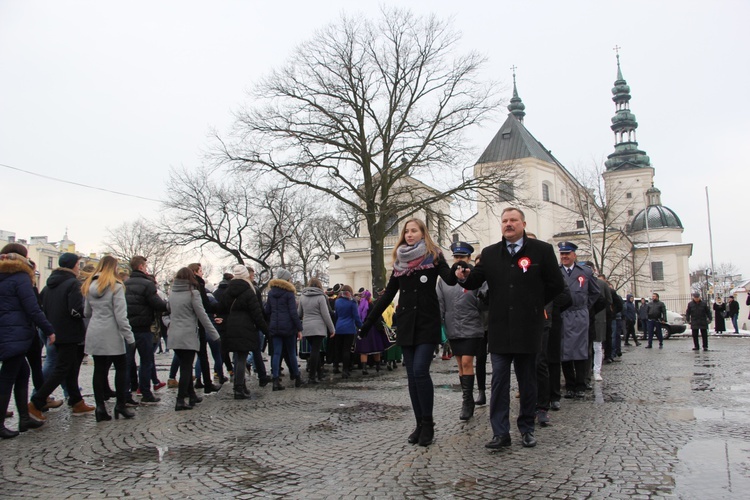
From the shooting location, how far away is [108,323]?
7367 mm

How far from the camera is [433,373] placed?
1227 centimetres

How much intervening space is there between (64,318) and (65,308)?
0.12 meters

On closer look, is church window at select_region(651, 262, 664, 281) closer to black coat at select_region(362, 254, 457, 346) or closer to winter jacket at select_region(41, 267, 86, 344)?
black coat at select_region(362, 254, 457, 346)

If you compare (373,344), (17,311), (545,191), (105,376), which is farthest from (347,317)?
(545,191)

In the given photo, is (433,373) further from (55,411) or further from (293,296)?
(55,411)

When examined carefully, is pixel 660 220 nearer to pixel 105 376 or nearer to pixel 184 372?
pixel 184 372

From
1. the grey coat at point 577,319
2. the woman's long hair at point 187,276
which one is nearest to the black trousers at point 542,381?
the grey coat at point 577,319

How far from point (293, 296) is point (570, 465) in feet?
21.6

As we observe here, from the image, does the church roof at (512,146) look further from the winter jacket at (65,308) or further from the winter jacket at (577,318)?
the winter jacket at (65,308)

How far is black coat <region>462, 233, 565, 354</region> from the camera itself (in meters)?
5.34

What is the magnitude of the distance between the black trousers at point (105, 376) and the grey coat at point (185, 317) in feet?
2.67

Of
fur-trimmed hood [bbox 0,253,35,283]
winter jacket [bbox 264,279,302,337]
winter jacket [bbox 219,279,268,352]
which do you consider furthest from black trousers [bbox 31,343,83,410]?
winter jacket [bbox 264,279,302,337]

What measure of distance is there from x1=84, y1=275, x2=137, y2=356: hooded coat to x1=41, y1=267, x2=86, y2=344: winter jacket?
0.17 meters

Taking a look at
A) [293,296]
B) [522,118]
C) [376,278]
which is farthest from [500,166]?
[522,118]
